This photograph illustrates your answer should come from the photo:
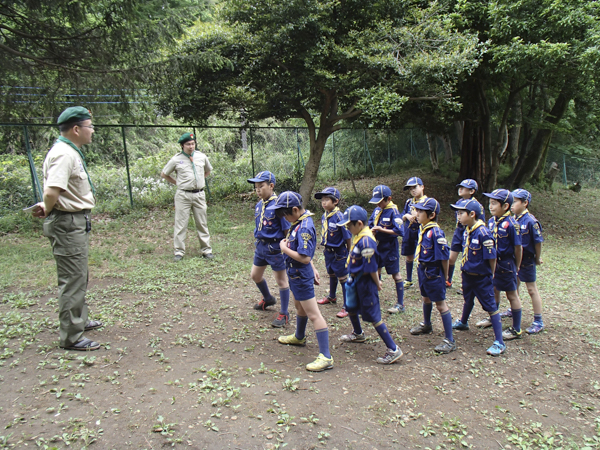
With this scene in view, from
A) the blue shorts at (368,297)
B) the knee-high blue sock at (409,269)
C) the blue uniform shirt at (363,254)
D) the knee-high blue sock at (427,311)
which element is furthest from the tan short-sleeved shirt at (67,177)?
the knee-high blue sock at (409,269)

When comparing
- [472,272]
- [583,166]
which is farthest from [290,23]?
[583,166]

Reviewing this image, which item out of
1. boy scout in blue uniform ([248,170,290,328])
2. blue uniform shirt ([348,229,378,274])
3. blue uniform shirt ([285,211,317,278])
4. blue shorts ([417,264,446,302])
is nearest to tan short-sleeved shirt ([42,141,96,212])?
boy scout in blue uniform ([248,170,290,328])

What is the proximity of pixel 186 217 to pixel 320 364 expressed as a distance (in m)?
4.52

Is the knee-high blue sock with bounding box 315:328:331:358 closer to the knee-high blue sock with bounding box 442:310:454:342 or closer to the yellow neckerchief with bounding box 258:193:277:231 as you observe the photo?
the knee-high blue sock with bounding box 442:310:454:342

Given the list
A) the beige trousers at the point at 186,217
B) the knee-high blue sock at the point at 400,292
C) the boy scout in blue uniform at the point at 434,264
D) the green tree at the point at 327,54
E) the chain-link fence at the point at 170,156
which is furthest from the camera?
A: the chain-link fence at the point at 170,156

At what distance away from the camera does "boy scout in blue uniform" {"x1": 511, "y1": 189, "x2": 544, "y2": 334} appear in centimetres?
518

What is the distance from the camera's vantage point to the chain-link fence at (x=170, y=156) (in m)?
10.4

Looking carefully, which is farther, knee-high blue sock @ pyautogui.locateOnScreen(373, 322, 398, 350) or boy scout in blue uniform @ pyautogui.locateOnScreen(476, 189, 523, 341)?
boy scout in blue uniform @ pyautogui.locateOnScreen(476, 189, 523, 341)

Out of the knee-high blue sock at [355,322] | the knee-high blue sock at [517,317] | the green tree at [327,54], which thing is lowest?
the knee-high blue sock at [517,317]

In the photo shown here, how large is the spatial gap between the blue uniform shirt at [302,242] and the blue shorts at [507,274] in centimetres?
235

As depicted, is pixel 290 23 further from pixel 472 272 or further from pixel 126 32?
pixel 472 272

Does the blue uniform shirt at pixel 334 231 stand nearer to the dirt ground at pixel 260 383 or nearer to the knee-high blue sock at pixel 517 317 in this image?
the dirt ground at pixel 260 383

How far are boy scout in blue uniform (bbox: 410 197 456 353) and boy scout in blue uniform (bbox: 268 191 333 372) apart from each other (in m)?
1.32

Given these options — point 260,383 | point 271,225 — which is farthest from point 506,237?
point 260,383
